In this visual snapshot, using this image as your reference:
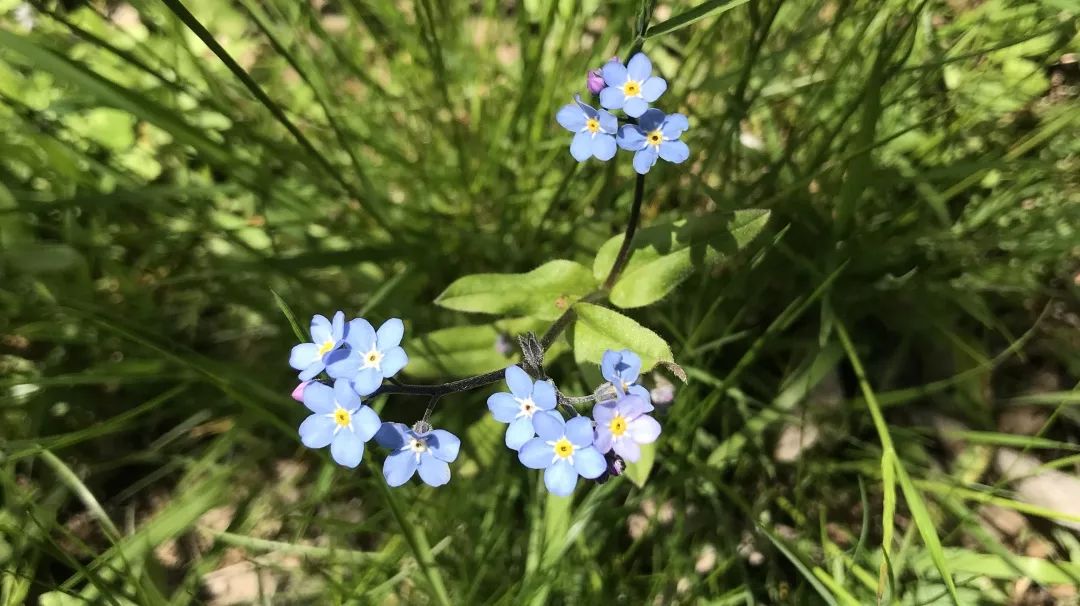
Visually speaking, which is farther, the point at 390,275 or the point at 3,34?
the point at 390,275

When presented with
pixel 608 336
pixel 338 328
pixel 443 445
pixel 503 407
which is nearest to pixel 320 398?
pixel 338 328

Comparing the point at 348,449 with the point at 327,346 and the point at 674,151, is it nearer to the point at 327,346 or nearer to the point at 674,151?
the point at 327,346

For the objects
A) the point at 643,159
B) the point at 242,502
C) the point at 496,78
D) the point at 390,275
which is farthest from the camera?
the point at 496,78

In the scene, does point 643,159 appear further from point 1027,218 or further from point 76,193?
point 76,193

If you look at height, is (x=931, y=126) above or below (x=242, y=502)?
above

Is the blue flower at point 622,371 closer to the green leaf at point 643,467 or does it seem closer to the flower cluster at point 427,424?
the flower cluster at point 427,424

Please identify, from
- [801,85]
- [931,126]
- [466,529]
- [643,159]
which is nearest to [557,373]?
[466,529]

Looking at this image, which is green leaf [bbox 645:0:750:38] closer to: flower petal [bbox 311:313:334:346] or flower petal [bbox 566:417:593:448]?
flower petal [bbox 566:417:593:448]
